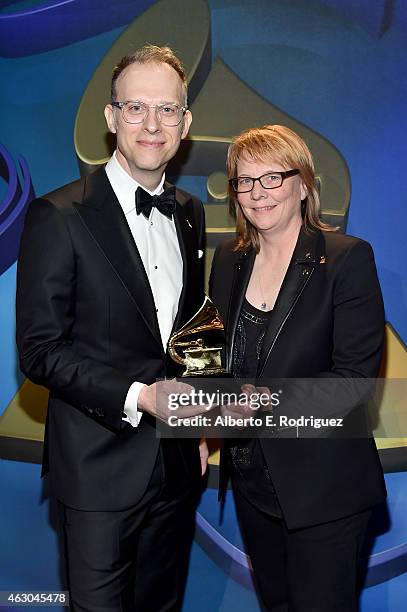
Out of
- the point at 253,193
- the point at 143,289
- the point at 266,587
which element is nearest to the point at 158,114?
the point at 253,193

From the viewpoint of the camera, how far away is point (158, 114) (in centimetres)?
234

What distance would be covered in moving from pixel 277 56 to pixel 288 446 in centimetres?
174

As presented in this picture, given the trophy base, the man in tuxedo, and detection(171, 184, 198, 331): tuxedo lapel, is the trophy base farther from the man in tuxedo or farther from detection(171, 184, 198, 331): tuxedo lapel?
detection(171, 184, 198, 331): tuxedo lapel

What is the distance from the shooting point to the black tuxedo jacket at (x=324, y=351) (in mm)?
2318

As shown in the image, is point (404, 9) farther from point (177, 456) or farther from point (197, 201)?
point (177, 456)

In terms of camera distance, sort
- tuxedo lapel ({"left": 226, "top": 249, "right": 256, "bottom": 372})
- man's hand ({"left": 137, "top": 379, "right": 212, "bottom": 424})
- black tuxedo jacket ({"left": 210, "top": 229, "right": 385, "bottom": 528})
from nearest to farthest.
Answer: man's hand ({"left": 137, "top": 379, "right": 212, "bottom": 424})
black tuxedo jacket ({"left": 210, "top": 229, "right": 385, "bottom": 528})
tuxedo lapel ({"left": 226, "top": 249, "right": 256, "bottom": 372})

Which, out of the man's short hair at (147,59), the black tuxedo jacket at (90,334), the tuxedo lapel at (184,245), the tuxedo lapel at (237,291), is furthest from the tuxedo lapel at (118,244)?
the man's short hair at (147,59)

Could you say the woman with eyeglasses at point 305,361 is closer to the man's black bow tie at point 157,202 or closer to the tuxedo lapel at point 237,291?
the tuxedo lapel at point 237,291

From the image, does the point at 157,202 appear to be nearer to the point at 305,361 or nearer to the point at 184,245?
the point at 184,245

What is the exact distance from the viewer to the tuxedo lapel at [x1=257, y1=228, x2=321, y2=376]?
2332 mm

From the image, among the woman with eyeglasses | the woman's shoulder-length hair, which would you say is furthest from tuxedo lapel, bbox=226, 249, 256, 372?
the woman's shoulder-length hair

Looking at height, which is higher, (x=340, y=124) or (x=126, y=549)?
(x=340, y=124)

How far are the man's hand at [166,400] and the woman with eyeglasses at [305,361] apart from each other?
0.27 metres

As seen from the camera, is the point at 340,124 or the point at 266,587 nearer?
the point at 266,587
